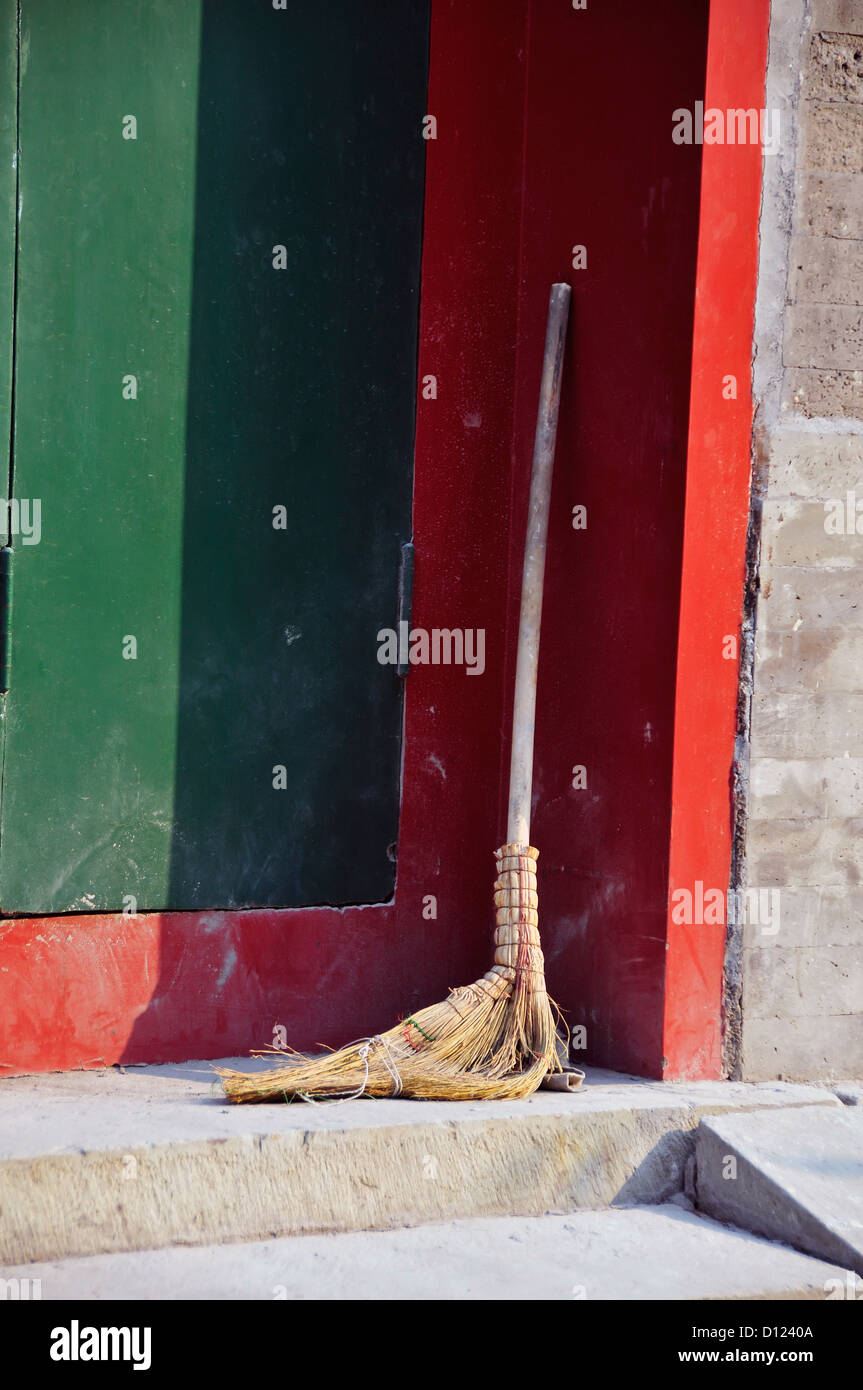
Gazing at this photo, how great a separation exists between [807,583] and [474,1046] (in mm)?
1469

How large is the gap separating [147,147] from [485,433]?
115 cm

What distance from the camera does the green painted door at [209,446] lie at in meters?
3.50

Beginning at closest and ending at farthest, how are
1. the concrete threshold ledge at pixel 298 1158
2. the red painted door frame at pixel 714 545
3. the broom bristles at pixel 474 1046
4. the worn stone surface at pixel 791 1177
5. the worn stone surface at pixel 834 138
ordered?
1. the concrete threshold ledge at pixel 298 1158
2. the worn stone surface at pixel 791 1177
3. the broom bristles at pixel 474 1046
4. the red painted door frame at pixel 714 545
5. the worn stone surface at pixel 834 138

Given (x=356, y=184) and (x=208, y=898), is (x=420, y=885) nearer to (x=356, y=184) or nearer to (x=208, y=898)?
(x=208, y=898)

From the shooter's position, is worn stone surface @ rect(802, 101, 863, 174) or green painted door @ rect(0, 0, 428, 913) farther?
worn stone surface @ rect(802, 101, 863, 174)

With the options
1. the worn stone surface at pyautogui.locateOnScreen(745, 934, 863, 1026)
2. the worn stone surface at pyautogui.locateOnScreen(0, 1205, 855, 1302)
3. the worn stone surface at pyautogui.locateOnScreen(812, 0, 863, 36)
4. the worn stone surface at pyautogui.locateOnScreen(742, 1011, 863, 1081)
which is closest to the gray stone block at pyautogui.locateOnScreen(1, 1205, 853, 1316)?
the worn stone surface at pyautogui.locateOnScreen(0, 1205, 855, 1302)

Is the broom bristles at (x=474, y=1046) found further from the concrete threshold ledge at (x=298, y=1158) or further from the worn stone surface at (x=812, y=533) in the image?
the worn stone surface at (x=812, y=533)

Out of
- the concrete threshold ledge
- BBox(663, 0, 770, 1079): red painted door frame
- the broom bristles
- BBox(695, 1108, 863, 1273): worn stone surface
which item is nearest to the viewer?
the concrete threshold ledge

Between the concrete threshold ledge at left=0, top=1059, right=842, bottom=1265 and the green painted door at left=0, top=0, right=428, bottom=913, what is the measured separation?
639mm

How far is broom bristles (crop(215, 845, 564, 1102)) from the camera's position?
332cm

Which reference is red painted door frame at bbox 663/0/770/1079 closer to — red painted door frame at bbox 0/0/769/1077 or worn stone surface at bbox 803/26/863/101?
red painted door frame at bbox 0/0/769/1077

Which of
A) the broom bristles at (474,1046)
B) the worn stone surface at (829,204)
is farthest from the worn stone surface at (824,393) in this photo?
the broom bristles at (474,1046)

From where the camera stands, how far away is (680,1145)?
338 cm

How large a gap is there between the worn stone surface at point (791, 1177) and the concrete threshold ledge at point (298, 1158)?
7 cm
